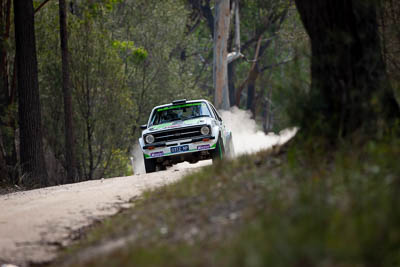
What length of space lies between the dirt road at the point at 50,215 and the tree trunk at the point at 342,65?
114 inches

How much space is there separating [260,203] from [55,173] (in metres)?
20.9

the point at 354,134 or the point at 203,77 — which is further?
the point at 203,77

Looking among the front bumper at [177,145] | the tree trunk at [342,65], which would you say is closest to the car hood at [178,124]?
the front bumper at [177,145]

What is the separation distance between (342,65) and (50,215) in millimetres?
3990

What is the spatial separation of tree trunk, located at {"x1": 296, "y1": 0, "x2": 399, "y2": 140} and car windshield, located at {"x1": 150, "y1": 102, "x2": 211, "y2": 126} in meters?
7.60

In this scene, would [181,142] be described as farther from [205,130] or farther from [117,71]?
[117,71]

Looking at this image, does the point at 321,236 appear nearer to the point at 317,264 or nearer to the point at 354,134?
the point at 317,264

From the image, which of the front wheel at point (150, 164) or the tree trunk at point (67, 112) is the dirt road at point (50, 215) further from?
the tree trunk at point (67, 112)

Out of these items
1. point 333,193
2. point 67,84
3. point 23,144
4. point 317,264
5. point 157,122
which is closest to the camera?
point 317,264

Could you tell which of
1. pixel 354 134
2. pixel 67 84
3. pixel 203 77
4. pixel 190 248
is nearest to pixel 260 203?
pixel 190 248

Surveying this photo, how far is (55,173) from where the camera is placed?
25.5 metres

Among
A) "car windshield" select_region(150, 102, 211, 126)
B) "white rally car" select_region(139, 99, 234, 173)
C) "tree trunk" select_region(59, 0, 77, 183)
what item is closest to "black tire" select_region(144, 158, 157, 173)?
"white rally car" select_region(139, 99, 234, 173)

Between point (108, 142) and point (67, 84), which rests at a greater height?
point (67, 84)

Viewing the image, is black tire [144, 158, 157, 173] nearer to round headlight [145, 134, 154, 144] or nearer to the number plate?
round headlight [145, 134, 154, 144]
